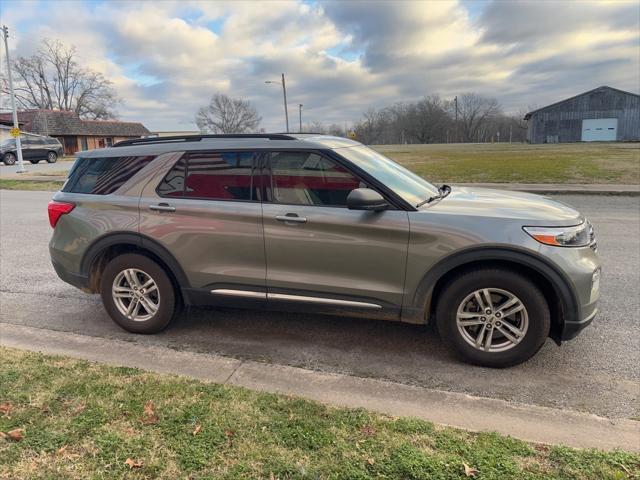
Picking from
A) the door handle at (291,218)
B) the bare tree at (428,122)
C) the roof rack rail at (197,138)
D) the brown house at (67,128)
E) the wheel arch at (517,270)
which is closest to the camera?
the wheel arch at (517,270)

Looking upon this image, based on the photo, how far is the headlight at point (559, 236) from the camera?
3.28 m

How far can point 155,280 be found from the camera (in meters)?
4.15

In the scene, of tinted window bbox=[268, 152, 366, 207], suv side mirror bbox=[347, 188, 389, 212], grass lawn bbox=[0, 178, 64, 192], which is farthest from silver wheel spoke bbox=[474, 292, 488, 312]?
grass lawn bbox=[0, 178, 64, 192]

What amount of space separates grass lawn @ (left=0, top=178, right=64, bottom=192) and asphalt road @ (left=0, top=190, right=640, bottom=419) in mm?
14127

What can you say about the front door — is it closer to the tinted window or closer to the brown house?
the tinted window

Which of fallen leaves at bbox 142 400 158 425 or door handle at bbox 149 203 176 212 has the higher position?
door handle at bbox 149 203 176 212

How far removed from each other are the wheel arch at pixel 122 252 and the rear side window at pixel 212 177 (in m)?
0.47

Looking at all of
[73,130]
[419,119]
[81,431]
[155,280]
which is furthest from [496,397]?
[419,119]

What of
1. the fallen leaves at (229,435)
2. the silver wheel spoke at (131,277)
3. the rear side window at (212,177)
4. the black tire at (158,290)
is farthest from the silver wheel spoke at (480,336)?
the silver wheel spoke at (131,277)

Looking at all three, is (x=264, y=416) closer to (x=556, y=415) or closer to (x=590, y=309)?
(x=556, y=415)

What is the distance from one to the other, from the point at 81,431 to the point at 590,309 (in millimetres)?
3388

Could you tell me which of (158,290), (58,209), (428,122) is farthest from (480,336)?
(428,122)

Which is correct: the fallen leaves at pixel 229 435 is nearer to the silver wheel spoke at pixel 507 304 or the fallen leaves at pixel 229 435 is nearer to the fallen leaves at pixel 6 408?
the fallen leaves at pixel 6 408

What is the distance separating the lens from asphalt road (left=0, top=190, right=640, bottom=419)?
10.8ft
